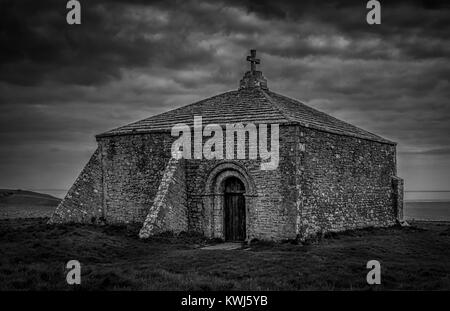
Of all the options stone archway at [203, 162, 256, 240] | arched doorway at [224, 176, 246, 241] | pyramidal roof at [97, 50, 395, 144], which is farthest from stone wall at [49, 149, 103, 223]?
arched doorway at [224, 176, 246, 241]

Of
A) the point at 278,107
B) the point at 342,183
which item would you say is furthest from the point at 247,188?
the point at 342,183

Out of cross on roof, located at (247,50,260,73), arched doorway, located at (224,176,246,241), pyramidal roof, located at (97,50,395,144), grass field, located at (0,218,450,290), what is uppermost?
cross on roof, located at (247,50,260,73)

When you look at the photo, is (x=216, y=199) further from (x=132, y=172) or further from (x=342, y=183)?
(x=342, y=183)

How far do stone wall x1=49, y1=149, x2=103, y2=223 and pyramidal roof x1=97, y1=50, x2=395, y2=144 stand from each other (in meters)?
1.71

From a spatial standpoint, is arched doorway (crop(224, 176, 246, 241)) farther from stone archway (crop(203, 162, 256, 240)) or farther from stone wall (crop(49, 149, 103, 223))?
stone wall (crop(49, 149, 103, 223))

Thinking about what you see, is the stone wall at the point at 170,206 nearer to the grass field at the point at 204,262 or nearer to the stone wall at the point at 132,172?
the grass field at the point at 204,262

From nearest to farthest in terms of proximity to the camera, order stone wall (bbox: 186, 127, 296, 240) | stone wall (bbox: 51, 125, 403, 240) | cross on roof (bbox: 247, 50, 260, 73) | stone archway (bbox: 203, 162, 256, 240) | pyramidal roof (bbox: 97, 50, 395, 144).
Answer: stone wall (bbox: 186, 127, 296, 240), stone wall (bbox: 51, 125, 403, 240), stone archway (bbox: 203, 162, 256, 240), pyramidal roof (bbox: 97, 50, 395, 144), cross on roof (bbox: 247, 50, 260, 73)

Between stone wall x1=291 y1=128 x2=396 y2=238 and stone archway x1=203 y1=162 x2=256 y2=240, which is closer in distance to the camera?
stone wall x1=291 y1=128 x2=396 y2=238

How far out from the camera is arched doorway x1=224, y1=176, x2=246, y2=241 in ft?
62.2

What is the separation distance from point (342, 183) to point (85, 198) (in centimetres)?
1168

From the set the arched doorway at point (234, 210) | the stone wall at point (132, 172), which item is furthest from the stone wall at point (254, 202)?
the stone wall at point (132, 172)

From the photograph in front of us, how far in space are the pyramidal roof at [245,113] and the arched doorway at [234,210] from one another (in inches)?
101

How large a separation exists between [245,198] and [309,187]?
8.34 ft

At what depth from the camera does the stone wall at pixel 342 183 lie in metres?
18.4
